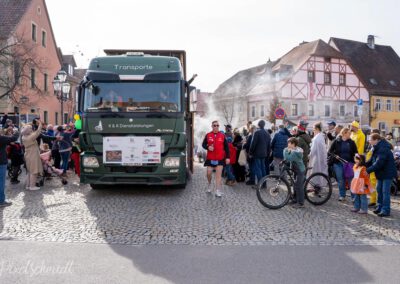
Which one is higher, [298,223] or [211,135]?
[211,135]

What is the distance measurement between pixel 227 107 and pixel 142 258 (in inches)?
2024

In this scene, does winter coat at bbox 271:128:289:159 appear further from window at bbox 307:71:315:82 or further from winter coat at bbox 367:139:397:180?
window at bbox 307:71:315:82

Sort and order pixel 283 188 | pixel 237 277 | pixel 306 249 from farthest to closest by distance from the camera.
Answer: pixel 283 188 → pixel 306 249 → pixel 237 277

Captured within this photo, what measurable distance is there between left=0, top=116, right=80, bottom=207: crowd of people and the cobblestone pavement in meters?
0.68

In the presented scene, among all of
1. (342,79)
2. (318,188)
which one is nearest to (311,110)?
(342,79)

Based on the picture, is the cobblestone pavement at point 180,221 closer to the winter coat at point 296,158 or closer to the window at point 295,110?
the winter coat at point 296,158

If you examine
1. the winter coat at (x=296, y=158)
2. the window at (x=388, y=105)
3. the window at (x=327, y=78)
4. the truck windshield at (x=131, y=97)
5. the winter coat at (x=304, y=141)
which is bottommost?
the winter coat at (x=296, y=158)

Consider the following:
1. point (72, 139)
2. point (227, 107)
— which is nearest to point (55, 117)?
point (227, 107)

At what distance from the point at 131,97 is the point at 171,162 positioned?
1768mm

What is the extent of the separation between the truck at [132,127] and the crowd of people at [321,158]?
3.89 ft

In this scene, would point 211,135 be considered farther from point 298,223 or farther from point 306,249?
point 306,249

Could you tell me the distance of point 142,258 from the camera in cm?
556

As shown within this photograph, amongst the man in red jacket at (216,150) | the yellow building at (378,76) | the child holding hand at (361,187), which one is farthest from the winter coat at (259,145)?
the yellow building at (378,76)

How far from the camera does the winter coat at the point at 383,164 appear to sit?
27.3 feet
